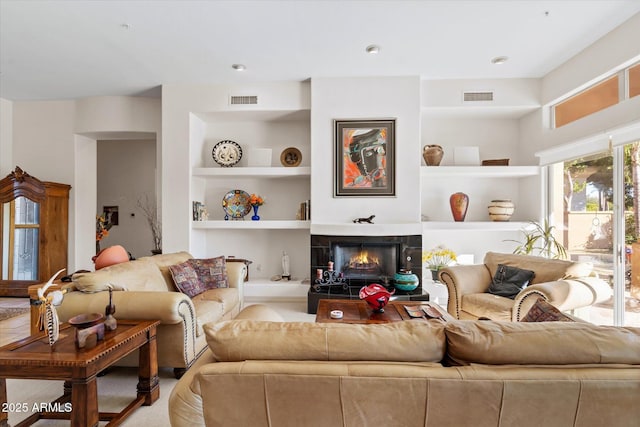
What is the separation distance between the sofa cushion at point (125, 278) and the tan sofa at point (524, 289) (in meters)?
2.88

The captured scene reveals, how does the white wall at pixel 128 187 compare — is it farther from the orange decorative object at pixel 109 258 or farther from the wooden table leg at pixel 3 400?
the wooden table leg at pixel 3 400

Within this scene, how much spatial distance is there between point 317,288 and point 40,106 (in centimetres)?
512

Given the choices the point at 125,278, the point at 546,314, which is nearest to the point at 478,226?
the point at 546,314

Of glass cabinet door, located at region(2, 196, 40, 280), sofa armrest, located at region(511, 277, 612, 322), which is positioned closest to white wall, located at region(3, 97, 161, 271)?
glass cabinet door, located at region(2, 196, 40, 280)

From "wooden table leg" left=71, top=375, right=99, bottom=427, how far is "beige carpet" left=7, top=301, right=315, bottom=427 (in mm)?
402

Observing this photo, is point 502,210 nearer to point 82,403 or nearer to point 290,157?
point 290,157

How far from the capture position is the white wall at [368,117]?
14.2ft

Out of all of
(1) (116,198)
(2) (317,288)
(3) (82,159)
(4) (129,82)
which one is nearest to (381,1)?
(2) (317,288)

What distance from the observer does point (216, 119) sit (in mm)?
4930

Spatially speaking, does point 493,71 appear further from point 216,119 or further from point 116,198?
point 116,198

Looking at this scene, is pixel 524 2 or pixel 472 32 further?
pixel 472 32

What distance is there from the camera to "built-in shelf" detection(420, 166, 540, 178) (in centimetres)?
440

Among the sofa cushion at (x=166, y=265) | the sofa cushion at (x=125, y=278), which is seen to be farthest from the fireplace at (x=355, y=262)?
the sofa cushion at (x=125, y=278)

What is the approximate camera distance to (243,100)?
4.55m
